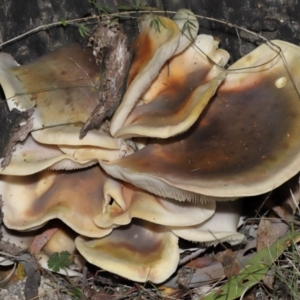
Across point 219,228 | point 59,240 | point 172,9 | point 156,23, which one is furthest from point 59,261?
point 172,9

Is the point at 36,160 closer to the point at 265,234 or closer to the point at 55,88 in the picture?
the point at 55,88

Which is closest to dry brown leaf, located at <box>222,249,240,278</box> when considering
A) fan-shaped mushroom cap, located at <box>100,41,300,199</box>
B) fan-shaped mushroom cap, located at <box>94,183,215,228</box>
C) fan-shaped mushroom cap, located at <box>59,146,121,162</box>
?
fan-shaped mushroom cap, located at <box>94,183,215,228</box>

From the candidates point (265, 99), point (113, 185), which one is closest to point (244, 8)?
point (265, 99)

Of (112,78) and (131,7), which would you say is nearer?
(112,78)

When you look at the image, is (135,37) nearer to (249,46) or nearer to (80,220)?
(249,46)

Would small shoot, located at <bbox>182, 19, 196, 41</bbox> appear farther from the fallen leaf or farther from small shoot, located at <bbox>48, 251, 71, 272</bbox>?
small shoot, located at <bbox>48, 251, 71, 272</bbox>

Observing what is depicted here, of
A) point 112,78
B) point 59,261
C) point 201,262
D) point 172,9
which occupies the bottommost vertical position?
point 201,262

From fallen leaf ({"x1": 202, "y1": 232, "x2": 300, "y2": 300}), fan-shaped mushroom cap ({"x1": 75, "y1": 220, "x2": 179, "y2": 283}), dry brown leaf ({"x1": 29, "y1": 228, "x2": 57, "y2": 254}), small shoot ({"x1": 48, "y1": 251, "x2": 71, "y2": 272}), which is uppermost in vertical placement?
fan-shaped mushroom cap ({"x1": 75, "y1": 220, "x2": 179, "y2": 283})
